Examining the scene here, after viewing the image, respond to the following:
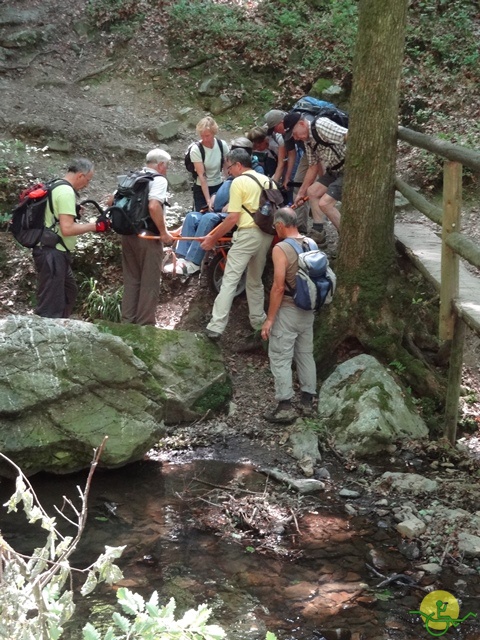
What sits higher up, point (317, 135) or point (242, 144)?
point (317, 135)

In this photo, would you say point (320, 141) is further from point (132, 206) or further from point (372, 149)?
point (132, 206)

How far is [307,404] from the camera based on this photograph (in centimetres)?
721

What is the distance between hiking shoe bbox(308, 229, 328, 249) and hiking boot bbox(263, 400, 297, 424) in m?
2.26

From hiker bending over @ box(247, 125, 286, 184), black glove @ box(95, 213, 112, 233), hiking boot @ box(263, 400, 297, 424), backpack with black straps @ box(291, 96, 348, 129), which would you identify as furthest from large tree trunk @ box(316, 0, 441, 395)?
black glove @ box(95, 213, 112, 233)

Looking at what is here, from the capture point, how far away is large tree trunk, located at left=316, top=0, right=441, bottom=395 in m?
6.92

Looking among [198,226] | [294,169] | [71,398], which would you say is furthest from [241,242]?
[71,398]

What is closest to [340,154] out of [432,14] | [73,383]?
[73,383]

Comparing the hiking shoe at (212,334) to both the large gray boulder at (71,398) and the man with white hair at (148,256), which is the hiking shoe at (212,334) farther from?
the large gray boulder at (71,398)

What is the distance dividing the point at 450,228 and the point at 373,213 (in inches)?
52.0

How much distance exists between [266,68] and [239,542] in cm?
967

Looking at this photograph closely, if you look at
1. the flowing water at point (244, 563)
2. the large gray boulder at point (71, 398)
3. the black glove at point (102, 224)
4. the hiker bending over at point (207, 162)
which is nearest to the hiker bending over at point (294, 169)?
the hiker bending over at point (207, 162)

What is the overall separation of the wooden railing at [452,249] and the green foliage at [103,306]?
3.51m

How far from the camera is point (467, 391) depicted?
7.61m

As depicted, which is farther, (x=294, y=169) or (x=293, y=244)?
(x=294, y=169)
